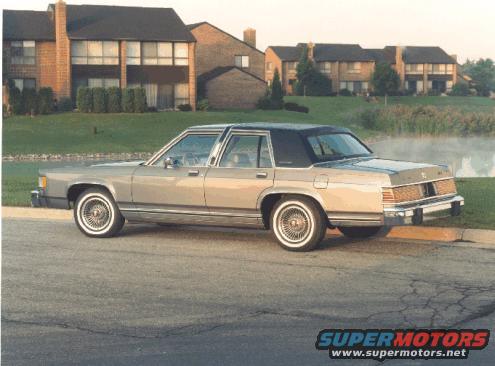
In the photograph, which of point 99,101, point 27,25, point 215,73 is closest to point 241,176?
point 99,101

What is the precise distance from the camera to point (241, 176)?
39.2 feet

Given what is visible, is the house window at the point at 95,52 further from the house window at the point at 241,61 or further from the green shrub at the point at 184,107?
the house window at the point at 241,61

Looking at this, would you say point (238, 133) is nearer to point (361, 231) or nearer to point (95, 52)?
point (361, 231)

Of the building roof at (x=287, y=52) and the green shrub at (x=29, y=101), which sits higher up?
the building roof at (x=287, y=52)

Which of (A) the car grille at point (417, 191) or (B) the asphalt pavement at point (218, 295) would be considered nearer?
(B) the asphalt pavement at point (218, 295)

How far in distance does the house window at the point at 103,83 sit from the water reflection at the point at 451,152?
21.3 metres

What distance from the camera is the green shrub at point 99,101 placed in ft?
191

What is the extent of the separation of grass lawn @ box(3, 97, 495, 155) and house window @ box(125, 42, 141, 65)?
7.41m

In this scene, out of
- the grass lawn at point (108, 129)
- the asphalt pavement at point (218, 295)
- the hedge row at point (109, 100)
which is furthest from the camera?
the hedge row at point (109, 100)

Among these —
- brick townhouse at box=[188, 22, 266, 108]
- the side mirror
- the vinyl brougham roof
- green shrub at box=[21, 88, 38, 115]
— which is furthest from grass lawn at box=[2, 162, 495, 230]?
brick townhouse at box=[188, 22, 266, 108]

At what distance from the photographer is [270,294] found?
8.98 meters

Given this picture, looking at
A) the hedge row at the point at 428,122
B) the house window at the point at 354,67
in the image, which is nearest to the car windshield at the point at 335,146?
the hedge row at the point at 428,122

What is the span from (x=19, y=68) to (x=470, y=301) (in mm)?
59566

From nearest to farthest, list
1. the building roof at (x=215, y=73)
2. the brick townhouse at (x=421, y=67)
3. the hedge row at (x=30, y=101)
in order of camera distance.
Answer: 1. the hedge row at (x=30, y=101)
2. the building roof at (x=215, y=73)
3. the brick townhouse at (x=421, y=67)
